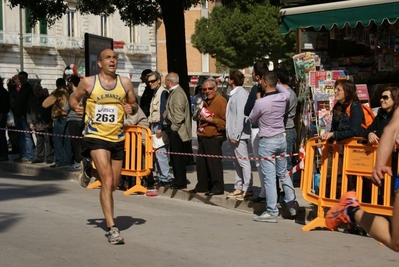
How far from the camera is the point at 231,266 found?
26.5 ft

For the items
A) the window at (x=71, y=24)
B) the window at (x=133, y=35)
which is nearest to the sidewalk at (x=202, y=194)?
the window at (x=71, y=24)

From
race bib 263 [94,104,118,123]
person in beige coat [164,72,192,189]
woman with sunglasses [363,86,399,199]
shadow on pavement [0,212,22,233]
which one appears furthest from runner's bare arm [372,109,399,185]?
person in beige coat [164,72,192,189]

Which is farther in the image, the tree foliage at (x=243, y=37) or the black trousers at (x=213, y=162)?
the tree foliage at (x=243, y=37)

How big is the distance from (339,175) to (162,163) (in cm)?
434

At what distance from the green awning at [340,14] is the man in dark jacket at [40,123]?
6.49m

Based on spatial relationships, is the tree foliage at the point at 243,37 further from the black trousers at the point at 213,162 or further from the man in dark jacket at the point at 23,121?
the black trousers at the point at 213,162

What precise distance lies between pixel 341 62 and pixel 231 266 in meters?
6.57

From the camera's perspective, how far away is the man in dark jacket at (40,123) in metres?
17.9

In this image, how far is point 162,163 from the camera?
14195 millimetres

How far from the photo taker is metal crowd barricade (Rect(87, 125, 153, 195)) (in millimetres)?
13938

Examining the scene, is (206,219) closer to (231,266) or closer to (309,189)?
(309,189)

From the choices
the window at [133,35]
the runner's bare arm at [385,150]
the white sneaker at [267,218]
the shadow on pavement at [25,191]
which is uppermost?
the window at [133,35]

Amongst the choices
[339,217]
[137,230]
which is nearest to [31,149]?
[137,230]

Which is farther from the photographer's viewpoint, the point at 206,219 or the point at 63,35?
the point at 63,35
